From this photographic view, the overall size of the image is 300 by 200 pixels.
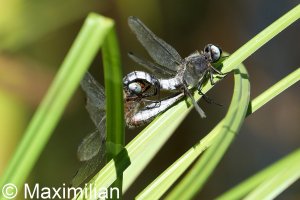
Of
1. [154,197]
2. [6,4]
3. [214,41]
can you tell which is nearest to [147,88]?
[154,197]

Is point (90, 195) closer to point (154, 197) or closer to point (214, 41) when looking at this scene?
point (154, 197)

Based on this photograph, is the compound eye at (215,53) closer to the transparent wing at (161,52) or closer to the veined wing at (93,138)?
the transparent wing at (161,52)

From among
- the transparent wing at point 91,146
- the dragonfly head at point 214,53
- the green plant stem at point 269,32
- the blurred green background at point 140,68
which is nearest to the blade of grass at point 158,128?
the green plant stem at point 269,32

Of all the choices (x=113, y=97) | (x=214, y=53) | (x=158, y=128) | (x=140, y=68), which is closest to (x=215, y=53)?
(x=214, y=53)

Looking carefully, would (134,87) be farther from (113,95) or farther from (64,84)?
(64,84)

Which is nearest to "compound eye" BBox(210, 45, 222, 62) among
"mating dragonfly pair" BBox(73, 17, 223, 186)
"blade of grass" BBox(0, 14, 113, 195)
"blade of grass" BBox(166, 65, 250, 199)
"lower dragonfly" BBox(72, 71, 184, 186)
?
"mating dragonfly pair" BBox(73, 17, 223, 186)
